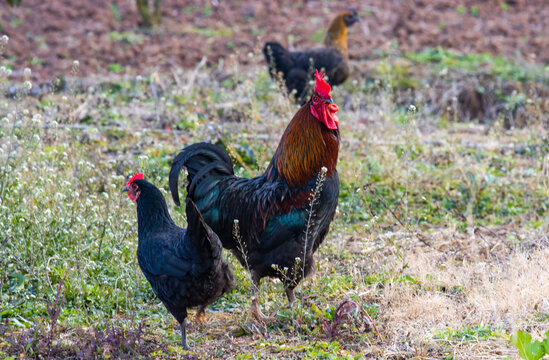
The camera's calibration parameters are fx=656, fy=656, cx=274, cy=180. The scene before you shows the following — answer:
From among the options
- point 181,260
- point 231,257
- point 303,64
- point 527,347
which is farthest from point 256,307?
point 303,64

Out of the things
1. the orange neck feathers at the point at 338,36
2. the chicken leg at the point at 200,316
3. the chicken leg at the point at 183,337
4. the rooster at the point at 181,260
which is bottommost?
the chicken leg at the point at 200,316

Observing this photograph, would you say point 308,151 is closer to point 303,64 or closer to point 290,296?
point 290,296

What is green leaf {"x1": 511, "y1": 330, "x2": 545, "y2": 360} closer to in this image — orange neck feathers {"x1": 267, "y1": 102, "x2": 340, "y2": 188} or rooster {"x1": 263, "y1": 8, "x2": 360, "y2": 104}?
orange neck feathers {"x1": 267, "y1": 102, "x2": 340, "y2": 188}

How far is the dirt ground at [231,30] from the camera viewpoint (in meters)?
13.4

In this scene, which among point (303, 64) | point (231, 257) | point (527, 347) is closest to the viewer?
point (527, 347)

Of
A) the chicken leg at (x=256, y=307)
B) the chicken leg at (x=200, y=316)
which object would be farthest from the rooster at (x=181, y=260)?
the chicken leg at (x=256, y=307)

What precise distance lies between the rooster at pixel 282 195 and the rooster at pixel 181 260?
40cm

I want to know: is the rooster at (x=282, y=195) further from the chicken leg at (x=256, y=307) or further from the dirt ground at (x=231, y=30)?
the dirt ground at (x=231, y=30)

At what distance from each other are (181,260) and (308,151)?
1336 millimetres

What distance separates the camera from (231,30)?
51.0ft

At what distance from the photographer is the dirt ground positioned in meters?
13.4

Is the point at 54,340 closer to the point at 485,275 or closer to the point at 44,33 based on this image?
the point at 485,275

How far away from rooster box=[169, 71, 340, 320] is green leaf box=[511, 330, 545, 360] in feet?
5.91

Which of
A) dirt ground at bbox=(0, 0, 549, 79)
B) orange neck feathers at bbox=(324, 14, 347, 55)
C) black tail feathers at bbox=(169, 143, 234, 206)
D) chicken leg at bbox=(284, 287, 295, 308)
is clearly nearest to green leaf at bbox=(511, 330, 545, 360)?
chicken leg at bbox=(284, 287, 295, 308)
